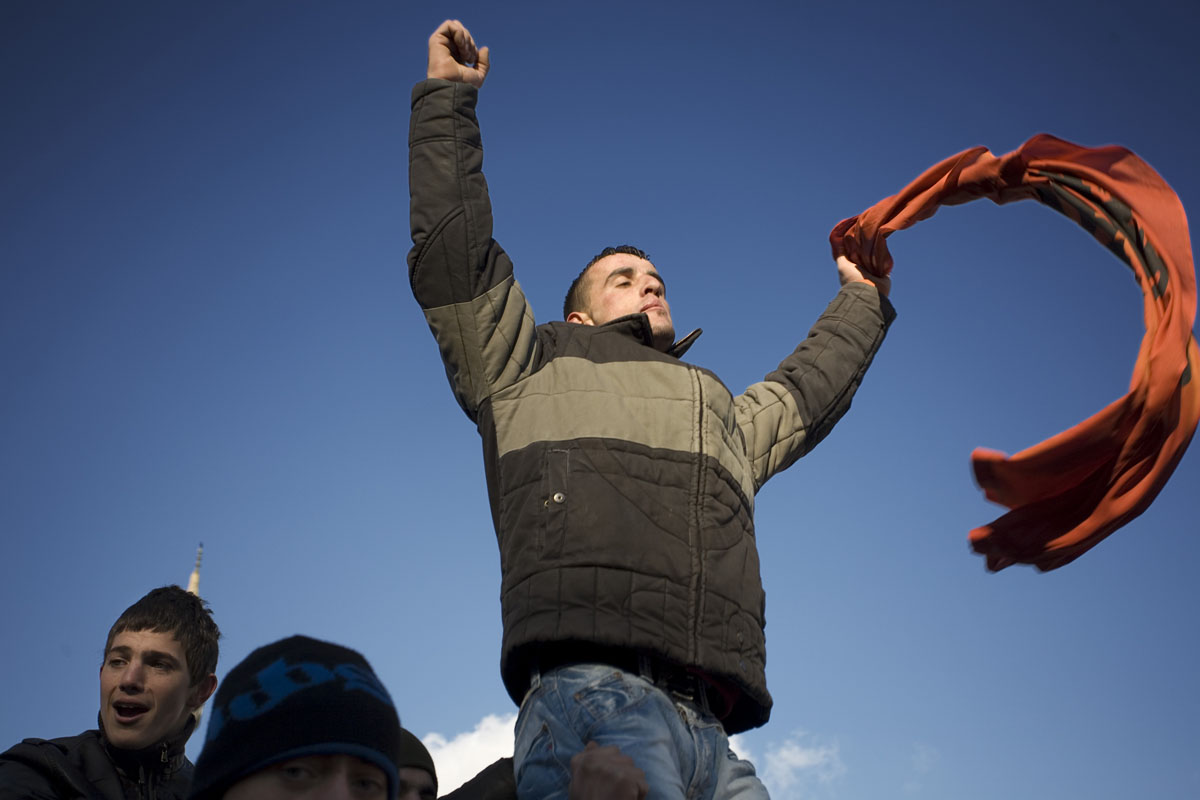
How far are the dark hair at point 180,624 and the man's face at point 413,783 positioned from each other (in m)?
0.88

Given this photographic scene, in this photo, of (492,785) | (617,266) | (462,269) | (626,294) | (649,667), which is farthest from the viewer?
(617,266)

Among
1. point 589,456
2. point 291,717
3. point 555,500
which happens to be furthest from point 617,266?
point 291,717

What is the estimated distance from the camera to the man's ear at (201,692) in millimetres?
4215

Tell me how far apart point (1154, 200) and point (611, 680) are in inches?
108

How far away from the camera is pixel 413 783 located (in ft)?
13.0

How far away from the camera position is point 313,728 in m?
2.45

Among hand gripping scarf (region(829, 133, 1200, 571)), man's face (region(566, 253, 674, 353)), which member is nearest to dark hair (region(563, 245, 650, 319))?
man's face (region(566, 253, 674, 353))

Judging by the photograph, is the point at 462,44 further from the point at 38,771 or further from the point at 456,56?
the point at 38,771

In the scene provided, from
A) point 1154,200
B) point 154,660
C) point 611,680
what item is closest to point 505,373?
point 611,680

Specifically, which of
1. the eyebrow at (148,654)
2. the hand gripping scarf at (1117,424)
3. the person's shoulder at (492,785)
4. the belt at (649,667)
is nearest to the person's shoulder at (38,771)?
the eyebrow at (148,654)

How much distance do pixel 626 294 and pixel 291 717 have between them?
Result: 7.25 ft

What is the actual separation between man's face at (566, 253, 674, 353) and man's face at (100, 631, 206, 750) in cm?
191

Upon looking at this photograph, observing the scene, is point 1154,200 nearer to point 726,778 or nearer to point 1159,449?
point 1159,449

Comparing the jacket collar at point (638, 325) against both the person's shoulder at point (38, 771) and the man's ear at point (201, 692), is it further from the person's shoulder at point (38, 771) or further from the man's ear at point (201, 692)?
the person's shoulder at point (38, 771)
